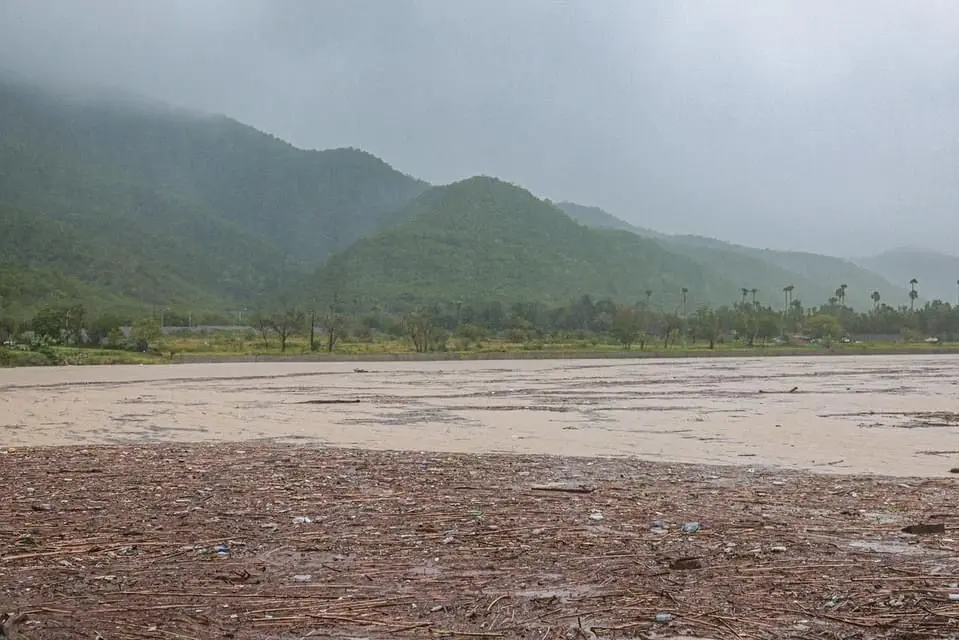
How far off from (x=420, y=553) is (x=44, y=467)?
6.71 metres

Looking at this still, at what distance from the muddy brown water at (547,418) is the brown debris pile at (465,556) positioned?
4936 mm

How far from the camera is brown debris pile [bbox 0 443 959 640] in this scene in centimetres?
518

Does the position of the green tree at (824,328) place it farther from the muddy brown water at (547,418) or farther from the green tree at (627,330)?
the muddy brown water at (547,418)

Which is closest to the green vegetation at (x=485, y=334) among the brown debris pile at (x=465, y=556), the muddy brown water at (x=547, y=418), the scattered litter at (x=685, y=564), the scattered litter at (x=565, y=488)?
the muddy brown water at (x=547, y=418)

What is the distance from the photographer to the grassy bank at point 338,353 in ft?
Answer: 210

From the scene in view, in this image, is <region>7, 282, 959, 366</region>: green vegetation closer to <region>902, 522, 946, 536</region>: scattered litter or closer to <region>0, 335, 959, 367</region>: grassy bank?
<region>0, 335, 959, 367</region>: grassy bank

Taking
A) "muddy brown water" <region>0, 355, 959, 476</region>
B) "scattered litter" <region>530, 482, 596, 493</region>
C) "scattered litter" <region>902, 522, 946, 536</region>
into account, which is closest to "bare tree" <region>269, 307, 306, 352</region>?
"muddy brown water" <region>0, 355, 959, 476</region>

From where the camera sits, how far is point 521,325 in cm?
12794

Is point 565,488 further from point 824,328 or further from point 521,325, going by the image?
point 824,328

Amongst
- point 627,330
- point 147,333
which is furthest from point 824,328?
point 147,333

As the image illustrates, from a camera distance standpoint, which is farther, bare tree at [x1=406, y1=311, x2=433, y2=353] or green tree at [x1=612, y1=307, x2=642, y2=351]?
green tree at [x1=612, y1=307, x2=642, y2=351]

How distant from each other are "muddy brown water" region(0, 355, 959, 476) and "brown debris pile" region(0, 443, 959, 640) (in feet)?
16.2

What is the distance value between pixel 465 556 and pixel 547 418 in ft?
54.3

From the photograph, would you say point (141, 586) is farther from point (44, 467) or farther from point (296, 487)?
point (44, 467)
